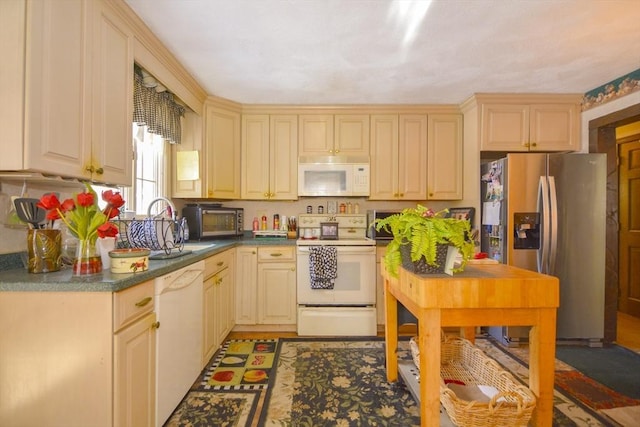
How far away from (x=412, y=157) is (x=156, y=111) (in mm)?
2531

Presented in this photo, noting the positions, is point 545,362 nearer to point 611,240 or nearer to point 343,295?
point 343,295

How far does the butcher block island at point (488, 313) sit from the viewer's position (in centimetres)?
128

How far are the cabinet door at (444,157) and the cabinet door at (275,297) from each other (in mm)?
1839

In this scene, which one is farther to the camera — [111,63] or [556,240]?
[556,240]

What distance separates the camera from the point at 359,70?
2.47 meters

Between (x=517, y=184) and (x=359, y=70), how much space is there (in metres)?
1.68

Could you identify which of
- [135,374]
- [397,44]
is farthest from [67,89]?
[397,44]

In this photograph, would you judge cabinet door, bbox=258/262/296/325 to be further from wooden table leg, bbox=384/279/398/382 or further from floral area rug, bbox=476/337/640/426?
floral area rug, bbox=476/337/640/426

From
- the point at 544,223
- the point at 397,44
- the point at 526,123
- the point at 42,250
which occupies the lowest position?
the point at 42,250

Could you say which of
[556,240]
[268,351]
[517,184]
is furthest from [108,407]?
[556,240]

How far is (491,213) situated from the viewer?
285 centimetres

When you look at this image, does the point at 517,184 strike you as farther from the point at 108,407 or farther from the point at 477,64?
the point at 108,407

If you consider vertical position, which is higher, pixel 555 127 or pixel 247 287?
pixel 555 127

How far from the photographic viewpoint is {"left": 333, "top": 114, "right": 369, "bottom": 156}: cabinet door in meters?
3.33
